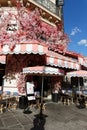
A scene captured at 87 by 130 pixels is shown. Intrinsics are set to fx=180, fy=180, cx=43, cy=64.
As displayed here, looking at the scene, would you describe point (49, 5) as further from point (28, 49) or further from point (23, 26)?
point (28, 49)

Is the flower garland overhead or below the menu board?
overhead

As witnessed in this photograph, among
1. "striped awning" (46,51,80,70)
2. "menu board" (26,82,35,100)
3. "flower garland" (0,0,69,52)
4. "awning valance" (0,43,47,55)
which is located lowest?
"menu board" (26,82,35,100)

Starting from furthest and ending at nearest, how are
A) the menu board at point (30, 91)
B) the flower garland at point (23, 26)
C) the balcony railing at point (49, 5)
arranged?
the balcony railing at point (49, 5) → the flower garland at point (23, 26) → the menu board at point (30, 91)

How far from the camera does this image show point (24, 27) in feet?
59.4

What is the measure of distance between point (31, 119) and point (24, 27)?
10.2m

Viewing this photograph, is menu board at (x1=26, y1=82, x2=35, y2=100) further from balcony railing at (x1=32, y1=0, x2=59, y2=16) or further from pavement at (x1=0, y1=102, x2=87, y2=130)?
balcony railing at (x1=32, y1=0, x2=59, y2=16)

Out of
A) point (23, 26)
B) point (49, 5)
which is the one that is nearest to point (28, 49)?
point (23, 26)

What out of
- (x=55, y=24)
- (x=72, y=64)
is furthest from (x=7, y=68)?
(x=55, y=24)

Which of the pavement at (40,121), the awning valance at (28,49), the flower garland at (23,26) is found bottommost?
the pavement at (40,121)

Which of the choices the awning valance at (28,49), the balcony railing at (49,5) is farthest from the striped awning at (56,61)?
the balcony railing at (49,5)

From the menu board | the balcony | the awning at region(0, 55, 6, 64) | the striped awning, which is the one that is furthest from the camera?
the balcony

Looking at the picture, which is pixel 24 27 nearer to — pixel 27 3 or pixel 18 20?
pixel 18 20

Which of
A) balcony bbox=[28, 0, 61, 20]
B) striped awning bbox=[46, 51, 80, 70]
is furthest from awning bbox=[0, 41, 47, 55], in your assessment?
balcony bbox=[28, 0, 61, 20]

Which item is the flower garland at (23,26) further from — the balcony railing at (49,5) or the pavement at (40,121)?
the pavement at (40,121)
